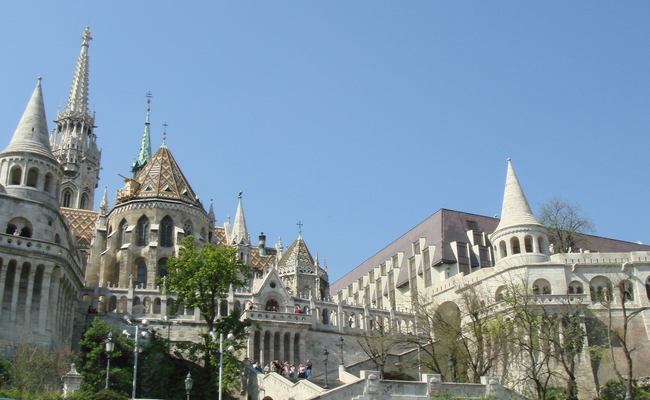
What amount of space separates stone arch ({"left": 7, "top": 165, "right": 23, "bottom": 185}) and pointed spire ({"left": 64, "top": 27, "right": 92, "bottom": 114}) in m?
55.0

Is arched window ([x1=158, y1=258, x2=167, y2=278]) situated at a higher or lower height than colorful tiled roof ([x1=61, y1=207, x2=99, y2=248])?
lower

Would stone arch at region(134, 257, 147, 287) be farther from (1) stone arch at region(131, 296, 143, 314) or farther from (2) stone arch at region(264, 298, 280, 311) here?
(2) stone arch at region(264, 298, 280, 311)

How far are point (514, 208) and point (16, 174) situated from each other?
→ 3305 centimetres

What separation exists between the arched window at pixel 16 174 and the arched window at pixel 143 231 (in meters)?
12.6

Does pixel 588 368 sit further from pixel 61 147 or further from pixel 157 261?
pixel 61 147

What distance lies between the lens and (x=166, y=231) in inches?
2069

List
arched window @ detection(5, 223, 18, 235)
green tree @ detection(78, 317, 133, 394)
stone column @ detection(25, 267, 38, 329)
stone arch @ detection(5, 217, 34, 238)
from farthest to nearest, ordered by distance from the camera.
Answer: arched window @ detection(5, 223, 18, 235) < stone arch @ detection(5, 217, 34, 238) < stone column @ detection(25, 267, 38, 329) < green tree @ detection(78, 317, 133, 394)

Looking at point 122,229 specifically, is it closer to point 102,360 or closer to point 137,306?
point 137,306

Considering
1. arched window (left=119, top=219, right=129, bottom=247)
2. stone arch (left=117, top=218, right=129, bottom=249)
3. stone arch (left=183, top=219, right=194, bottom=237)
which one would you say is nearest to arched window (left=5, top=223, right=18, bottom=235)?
stone arch (left=117, top=218, right=129, bottom=249)

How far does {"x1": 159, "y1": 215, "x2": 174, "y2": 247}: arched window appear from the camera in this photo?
171 ft

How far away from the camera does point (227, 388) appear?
116ft

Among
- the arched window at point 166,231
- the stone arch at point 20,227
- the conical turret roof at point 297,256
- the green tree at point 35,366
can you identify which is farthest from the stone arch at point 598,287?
the stone arch at point 20,227

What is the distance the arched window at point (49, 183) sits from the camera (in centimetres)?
4175

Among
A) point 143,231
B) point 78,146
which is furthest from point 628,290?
point 78,146
